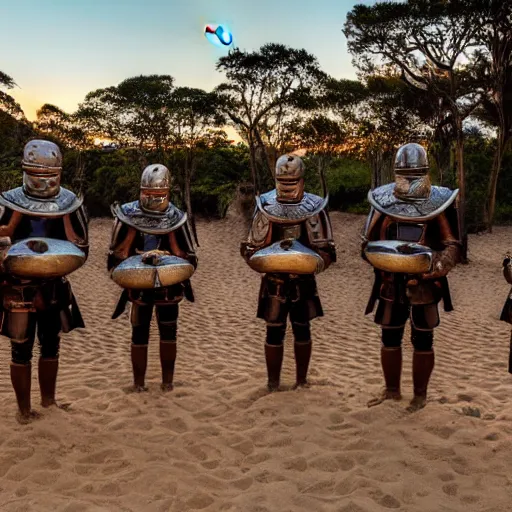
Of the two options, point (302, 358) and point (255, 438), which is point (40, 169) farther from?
point (302, 358)

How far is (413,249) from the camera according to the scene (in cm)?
368

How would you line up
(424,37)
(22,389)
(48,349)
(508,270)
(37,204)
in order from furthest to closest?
(424,37) → (48,349) → (22,389) → (37,204) → (508,270)

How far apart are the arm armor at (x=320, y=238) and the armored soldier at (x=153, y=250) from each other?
1.01 m

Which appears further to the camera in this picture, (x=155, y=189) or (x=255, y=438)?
(x=155, y=189)

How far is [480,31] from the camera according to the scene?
15273 millimetres

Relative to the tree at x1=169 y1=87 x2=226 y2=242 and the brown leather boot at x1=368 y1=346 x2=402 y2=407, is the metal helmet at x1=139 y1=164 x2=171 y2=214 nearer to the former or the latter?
the brown leather boot at x1=368 y1=346 x2=402 y2=407

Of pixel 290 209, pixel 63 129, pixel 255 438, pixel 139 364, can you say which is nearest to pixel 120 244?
pixel 139 364

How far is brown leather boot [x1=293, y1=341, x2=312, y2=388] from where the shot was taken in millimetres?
4488

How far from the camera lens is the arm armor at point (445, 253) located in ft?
12.3

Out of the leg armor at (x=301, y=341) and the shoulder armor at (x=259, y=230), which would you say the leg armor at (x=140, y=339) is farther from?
the leg armor at (x=301, y=341)

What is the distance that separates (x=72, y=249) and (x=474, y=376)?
421 cm

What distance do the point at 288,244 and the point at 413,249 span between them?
0.94m

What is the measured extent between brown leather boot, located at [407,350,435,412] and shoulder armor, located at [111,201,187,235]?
2198 mm

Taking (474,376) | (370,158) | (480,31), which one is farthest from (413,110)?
(474,376)
